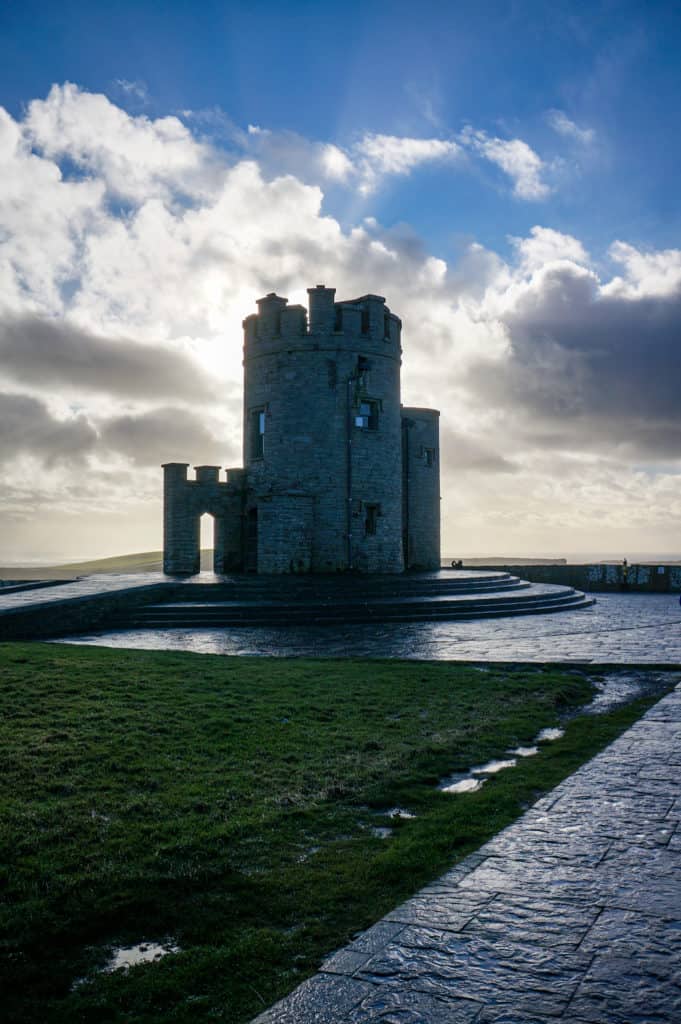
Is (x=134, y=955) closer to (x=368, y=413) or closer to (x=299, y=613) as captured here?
(x=299, y=613)

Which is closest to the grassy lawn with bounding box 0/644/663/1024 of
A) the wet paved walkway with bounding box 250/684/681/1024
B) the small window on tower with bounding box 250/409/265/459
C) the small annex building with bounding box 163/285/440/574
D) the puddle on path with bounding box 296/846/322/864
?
the puddle on path with bounding box 296/846/322/864

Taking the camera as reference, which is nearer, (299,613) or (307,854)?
(307,854)

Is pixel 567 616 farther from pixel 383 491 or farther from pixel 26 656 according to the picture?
pixel 26 656

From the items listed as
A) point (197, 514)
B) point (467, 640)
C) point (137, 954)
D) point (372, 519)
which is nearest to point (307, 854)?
point (137, 954)

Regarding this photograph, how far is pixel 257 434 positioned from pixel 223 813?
26.4 m

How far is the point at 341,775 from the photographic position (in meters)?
7.02

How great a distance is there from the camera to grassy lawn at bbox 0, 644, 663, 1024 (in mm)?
3953

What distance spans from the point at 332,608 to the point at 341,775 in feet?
49.7

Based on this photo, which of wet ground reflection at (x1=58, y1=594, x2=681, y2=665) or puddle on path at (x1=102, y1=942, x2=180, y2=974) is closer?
puddle on path at (x1=102, y1=942, x2=180, y2=974)

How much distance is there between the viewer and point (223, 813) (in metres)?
6.02

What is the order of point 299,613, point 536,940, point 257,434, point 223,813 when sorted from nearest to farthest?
1. point 536,940
2. point 223,813
3. point 299,613
4. point 257,434

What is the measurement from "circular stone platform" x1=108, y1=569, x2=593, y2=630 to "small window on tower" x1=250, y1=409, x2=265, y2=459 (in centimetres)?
677

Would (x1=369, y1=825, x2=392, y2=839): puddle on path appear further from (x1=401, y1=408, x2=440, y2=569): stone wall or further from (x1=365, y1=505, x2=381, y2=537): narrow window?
(x1=401, y1=408, x2=440, y2=569): stone wall

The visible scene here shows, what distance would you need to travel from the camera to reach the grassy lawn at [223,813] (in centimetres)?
395
